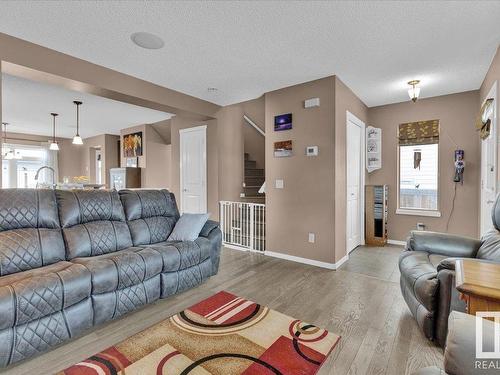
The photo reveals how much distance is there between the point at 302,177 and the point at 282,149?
0.55 metres

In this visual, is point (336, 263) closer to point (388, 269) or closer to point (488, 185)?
point (388, 269)

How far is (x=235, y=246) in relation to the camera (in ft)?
15.4

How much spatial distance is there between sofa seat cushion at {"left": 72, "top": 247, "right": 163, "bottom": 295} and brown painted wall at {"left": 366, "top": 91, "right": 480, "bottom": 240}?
434cm

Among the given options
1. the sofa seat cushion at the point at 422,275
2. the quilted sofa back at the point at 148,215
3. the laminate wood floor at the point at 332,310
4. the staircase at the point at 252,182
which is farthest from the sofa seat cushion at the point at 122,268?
the staircase at the point at 252,182

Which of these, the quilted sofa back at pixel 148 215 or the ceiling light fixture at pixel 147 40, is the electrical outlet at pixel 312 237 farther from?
the ceiling light fixture at pixel 147 40

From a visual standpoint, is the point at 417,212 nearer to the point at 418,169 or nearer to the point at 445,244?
the point at 418,169

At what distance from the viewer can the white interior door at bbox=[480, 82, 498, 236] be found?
290 centimetres

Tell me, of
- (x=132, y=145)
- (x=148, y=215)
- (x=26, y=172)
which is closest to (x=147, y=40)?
(x=148, y=215)

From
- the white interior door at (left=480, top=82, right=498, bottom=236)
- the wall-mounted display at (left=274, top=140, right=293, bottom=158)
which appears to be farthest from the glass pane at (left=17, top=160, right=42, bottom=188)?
the white interior door at (left=480, top=82, right=498, bottom=236)

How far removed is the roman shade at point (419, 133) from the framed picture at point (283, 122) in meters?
2.27

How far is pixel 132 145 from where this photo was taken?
7164 mm

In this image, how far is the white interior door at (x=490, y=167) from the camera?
114 inches

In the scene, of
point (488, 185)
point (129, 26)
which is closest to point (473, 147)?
point (488, 185)

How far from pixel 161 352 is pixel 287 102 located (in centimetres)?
348
